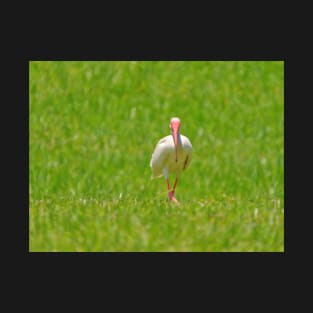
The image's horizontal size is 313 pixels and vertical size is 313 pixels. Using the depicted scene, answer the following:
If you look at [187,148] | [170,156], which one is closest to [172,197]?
[170,156]

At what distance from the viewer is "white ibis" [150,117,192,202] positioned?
14.8 m

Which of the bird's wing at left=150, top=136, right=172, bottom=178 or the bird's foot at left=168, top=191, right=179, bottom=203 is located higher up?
the bird's wing at left=150, top=136, right=172, bottom=178

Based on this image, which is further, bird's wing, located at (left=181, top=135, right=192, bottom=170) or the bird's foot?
bird's wing, located at (left=181, top=135, right=192, bottom=170)

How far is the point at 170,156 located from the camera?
14992mm

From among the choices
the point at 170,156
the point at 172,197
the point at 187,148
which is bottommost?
the point at 172,197

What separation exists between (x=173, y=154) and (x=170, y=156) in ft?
0.31

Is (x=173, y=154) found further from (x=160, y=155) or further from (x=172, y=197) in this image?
(x=172, y=197)

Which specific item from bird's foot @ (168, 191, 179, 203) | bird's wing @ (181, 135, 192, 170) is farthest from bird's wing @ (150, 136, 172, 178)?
bird's foot @ (168, 191, 179, 203)

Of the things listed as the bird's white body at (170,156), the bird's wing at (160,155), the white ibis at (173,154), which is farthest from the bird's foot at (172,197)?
A: the bird's wing at (160,155)

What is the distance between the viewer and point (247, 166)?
18.1m

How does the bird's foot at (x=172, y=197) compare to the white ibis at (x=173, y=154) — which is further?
the white ibis at (x=173, y=154)

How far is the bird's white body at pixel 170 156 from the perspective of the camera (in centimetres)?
1488

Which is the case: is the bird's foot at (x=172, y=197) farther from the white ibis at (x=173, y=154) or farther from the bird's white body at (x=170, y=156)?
the bird's white body at (x=170, y=156)

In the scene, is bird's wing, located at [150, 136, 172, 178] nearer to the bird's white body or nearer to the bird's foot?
the bird's white body
